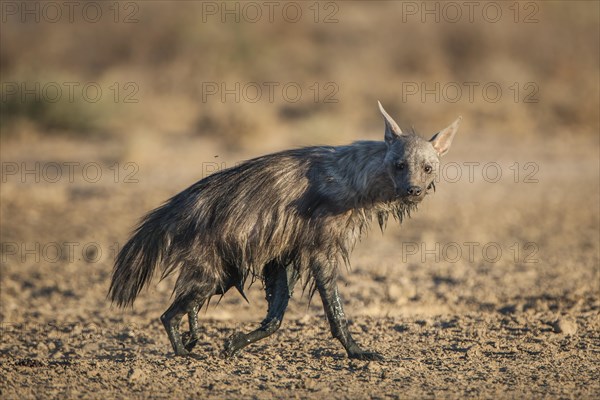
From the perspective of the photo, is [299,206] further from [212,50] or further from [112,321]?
[212,50]

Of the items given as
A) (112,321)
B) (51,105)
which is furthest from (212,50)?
(112,321)

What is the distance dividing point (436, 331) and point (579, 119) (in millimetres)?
11158

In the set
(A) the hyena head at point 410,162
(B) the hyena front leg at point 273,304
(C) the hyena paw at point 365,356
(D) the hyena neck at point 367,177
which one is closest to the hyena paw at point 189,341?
(B) the hyena front leg at point 273,304

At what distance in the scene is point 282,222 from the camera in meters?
5.58

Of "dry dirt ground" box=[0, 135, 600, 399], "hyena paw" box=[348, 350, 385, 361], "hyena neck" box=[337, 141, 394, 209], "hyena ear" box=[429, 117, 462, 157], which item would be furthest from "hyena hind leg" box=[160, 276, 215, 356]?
"hyena ear" box=[429, 117, 462, 157]

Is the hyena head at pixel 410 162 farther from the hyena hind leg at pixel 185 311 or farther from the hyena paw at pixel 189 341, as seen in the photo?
the hyena paw at pixel 189 341

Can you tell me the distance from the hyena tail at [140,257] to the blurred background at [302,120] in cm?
133

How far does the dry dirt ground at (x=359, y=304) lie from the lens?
5.21m

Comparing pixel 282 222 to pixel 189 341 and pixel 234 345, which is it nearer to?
pixel 234 345

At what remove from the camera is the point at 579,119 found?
16.3 metres

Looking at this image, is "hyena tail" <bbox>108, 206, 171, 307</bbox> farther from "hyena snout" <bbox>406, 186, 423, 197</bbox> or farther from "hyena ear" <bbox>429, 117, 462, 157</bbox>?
"hyena ear" <bbox>429, 117, 462, 157</bbox>

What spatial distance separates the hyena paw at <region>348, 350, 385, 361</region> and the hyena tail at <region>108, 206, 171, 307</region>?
1423 mm

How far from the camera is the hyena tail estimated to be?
5703mm

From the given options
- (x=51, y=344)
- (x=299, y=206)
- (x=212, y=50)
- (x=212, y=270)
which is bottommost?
(x=51, y=344)
